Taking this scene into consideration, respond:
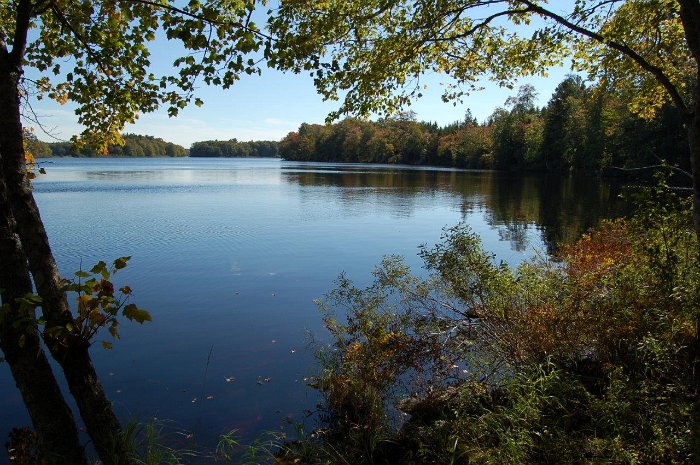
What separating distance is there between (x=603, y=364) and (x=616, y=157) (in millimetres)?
70178

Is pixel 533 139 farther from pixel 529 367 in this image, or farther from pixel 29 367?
pixel 29 367

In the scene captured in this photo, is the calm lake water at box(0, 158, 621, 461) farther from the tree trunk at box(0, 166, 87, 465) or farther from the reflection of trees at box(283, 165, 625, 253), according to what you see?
the tree trunk at box(0, 166, 87, 465)

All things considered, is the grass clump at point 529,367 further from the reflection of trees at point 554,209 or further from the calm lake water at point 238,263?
the reflection of trees at point 554,209

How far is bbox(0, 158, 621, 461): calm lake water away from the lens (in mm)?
8602

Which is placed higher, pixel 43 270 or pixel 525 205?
pixel 43 270

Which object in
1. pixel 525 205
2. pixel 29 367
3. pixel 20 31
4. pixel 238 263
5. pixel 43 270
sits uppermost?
pixel 20 31

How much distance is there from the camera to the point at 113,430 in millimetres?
4090

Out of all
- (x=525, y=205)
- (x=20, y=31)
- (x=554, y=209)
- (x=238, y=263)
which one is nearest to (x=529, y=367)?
(x=20, y=31)

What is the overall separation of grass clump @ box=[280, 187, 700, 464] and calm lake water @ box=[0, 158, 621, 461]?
1.50 meters

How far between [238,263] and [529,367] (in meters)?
13.8

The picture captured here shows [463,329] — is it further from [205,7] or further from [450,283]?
[205,7]

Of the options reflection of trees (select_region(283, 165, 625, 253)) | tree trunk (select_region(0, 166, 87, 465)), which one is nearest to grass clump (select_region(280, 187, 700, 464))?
tree trunk (select_region(0, 166, 87, 465))

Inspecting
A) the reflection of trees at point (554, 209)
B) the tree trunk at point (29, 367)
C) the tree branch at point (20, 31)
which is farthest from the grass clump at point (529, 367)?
the reflection of trees at point (554, 209)

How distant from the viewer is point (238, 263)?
60.1 ft
